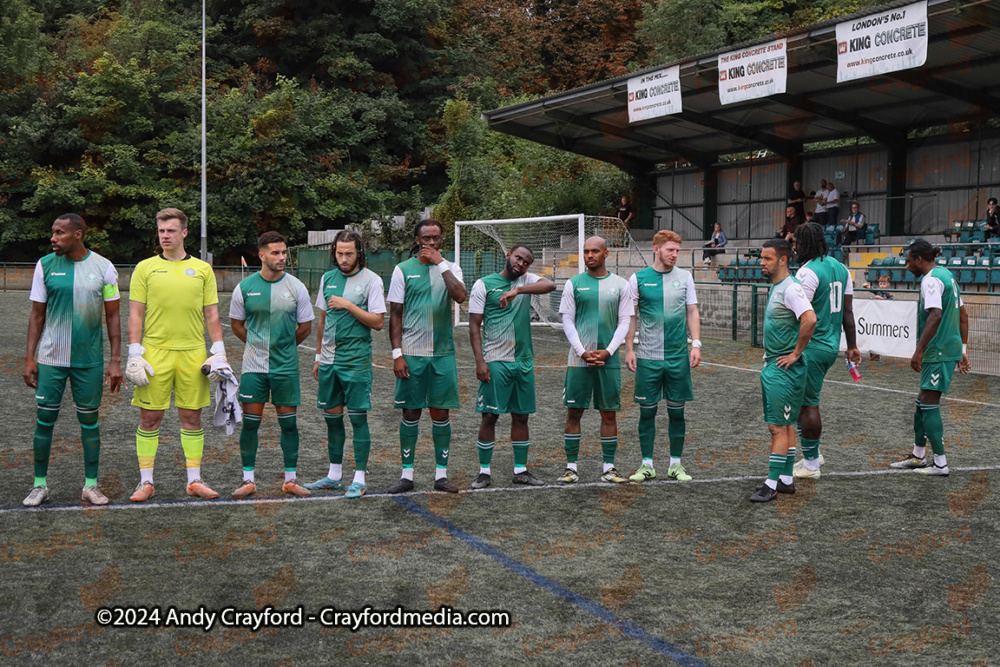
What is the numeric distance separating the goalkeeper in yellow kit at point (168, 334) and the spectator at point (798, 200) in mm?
23300

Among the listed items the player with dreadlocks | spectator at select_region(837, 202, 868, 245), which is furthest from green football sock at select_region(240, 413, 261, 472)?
spectator at select_region(837, 202, 868, 245)

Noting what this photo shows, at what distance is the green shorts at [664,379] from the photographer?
7441mm

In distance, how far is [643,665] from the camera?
4.09 m

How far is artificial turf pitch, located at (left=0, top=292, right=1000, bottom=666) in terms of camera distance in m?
4.30

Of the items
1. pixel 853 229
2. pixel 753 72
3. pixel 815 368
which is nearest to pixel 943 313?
pixel 815 368

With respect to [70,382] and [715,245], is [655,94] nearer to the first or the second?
[715,245]

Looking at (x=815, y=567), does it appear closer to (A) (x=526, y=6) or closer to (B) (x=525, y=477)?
(B) (x=525, y=477)

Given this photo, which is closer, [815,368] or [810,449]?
[815,368]

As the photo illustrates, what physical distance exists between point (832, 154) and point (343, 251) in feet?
82.3

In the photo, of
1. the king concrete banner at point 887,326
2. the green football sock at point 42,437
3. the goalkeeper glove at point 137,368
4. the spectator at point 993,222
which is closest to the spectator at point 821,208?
the spectator at point 993,222

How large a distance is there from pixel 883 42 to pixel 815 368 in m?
A: 13.3

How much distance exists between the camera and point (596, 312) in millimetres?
7398

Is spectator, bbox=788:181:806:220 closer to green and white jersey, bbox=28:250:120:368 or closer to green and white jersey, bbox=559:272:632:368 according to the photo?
green and white jersey, bbox=559:272:632:368

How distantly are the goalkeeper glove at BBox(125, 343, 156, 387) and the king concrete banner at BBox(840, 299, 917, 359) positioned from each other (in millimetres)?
12485
